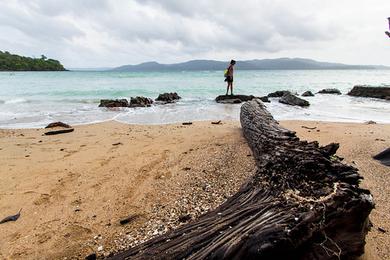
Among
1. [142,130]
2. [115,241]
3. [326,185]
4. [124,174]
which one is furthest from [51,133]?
[326,185]

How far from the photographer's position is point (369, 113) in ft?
40.7

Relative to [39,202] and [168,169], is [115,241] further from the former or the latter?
[168,169]

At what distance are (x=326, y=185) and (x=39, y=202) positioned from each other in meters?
3.55

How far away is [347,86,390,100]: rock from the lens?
1899cm

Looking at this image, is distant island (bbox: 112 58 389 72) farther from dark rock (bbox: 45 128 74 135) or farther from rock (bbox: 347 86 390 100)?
dark rock (bbox: 45 128 74 135)

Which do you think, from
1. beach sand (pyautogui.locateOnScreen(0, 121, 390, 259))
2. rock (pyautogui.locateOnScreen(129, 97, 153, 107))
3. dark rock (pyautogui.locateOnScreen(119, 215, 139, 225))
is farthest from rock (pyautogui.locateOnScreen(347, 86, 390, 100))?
dark rock (pyautogui.locateOnScreen(119, 215, 139, 225))

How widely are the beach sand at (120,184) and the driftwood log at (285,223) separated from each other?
622mm

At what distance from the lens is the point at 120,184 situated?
4309mm

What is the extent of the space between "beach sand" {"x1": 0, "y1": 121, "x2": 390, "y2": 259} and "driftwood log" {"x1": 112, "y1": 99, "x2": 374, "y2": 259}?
622 mm

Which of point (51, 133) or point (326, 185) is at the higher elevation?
point (326, 185)

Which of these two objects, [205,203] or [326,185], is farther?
[205,203]

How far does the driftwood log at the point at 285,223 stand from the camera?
2.05 metres

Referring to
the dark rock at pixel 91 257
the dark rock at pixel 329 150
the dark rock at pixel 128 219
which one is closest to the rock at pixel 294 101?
the dark rock at pixel 329 150

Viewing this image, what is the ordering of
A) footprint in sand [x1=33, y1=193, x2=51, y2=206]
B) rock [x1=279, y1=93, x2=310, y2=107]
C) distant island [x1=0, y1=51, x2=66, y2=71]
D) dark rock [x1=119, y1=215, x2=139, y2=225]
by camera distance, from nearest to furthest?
dark rock [x1=119, y1=215, x2=139, y2=225] → footprint in sand [x1=33, y1=193, x2=51, y2=206] → rock [x1=279, y1=93, x2=310, y2=107] → distant island [x1=0, y1=51, x2=66, y2=71]
